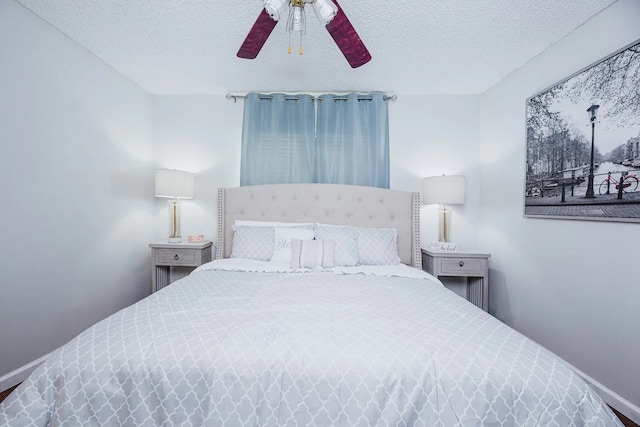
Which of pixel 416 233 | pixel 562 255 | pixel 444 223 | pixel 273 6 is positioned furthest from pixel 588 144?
pixel 273 6

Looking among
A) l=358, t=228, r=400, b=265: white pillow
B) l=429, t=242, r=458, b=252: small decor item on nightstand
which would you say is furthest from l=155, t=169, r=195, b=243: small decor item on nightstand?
l=429, t=242, r=458, b=252: small decor item on nightstand

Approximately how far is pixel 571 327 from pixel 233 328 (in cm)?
Result: 234

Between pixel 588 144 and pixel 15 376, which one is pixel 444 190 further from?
pixel 15 376

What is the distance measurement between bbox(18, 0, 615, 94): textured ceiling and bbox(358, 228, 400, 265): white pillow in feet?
4.92

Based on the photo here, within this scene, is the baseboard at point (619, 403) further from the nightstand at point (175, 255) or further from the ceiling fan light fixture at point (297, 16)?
the nightstand at point (175, 255)

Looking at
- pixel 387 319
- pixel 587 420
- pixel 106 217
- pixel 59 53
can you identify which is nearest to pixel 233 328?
pixel 387 319

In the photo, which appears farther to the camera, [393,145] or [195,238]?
[393,145]

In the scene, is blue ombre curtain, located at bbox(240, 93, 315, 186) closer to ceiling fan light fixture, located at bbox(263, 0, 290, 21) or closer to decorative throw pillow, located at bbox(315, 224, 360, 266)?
Answer: decorative throw pillow, located at bbox(315, 224, 360, 266)

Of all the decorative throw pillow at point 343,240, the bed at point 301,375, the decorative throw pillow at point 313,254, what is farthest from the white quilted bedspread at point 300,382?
the decorative throw pillow at point 343,240

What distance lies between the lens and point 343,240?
2348 mm

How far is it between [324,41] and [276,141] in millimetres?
1138

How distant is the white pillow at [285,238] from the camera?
2.36 meters

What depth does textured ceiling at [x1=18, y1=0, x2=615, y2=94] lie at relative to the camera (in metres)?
1.79

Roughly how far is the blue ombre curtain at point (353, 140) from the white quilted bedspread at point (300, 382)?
6.76ft
